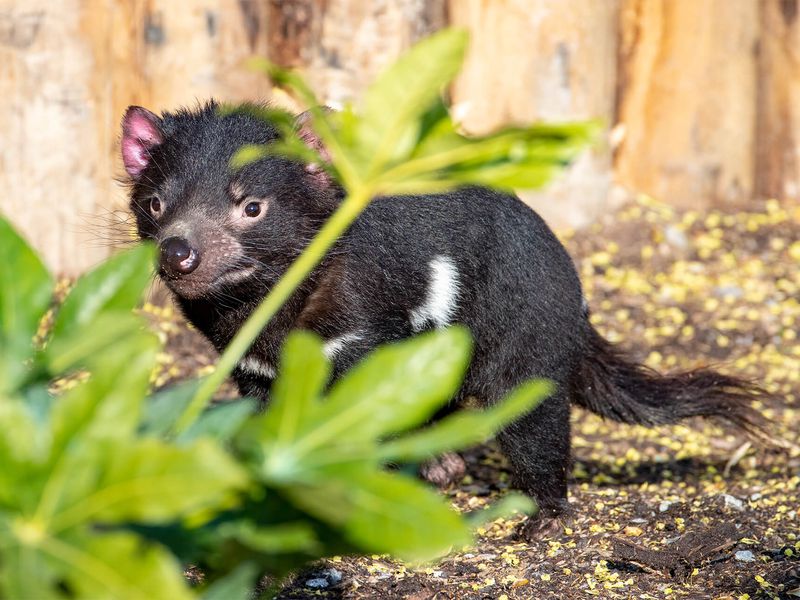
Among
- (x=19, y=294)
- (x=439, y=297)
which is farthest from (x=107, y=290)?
(x=439, y=297)

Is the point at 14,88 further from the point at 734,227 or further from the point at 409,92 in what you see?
the point at 409,92

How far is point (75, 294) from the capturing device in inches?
48.6

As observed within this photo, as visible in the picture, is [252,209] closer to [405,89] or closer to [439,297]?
[439,297]

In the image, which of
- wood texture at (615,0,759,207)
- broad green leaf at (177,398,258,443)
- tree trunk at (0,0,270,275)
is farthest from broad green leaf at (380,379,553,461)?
wood texture at (615,0,759,207)

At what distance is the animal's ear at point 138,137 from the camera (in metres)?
3.59

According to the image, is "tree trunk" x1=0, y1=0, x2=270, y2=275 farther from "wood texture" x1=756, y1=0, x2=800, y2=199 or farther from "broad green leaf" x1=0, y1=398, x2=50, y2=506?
"broad green leaf" x1=0, y1=398, x2=50, y2=506

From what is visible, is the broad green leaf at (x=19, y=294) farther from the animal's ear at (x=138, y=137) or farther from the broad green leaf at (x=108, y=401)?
the animal's ear at (x=138, y=137)

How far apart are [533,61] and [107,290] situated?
5.31 meters

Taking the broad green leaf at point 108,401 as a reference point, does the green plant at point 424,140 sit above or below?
above

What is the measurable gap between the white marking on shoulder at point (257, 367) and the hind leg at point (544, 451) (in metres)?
0.84

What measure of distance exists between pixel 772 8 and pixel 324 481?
6560 mm

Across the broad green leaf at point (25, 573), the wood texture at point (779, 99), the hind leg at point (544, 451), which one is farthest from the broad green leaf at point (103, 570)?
the wood texture at point (779, 99)

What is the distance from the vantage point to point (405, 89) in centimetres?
111

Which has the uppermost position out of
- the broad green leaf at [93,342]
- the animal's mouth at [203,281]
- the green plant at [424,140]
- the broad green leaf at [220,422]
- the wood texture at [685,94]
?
the green plant at [424,140]
